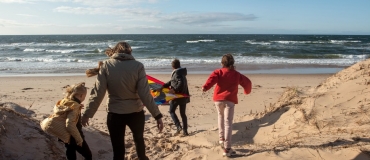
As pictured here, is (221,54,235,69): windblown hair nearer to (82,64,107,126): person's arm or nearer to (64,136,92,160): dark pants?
(82,64,107,126): person's arm

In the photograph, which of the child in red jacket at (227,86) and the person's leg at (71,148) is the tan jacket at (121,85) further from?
the child in red jacket at (227,86)

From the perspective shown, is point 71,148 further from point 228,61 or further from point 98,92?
point 228,61

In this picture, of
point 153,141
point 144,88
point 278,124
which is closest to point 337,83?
point 278,124

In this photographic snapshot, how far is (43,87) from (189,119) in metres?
7.08

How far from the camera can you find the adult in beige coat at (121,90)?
334cm

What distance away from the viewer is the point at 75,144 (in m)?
3.96

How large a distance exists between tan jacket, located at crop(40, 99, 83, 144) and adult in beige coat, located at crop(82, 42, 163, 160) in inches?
13.7

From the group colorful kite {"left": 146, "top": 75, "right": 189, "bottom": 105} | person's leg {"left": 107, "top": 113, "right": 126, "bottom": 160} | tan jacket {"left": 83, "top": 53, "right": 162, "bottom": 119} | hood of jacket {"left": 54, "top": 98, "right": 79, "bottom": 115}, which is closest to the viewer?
tan jacket {"left": 83, "top": 53, "right": 162, "bottom": 119}

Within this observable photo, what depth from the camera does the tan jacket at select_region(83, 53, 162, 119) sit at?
333 centimetres

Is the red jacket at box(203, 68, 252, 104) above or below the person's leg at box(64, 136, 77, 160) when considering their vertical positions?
above

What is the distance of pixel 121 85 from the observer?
3338 millimetres

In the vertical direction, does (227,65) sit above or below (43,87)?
above

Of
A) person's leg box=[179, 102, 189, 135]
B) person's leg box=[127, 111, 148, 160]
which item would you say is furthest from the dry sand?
person's leg box=[127, 111, 148, 160]

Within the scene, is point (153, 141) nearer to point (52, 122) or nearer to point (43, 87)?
point (52, 122)
